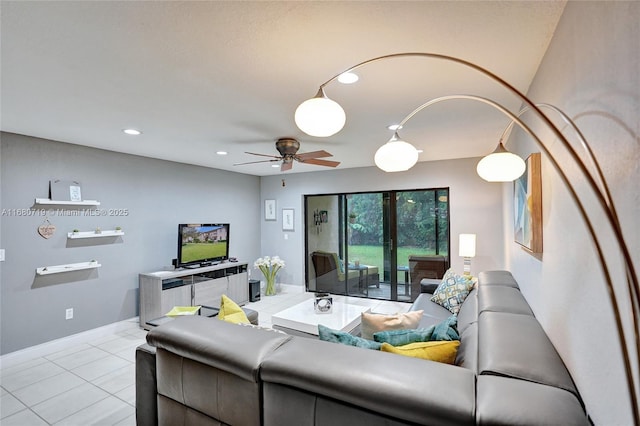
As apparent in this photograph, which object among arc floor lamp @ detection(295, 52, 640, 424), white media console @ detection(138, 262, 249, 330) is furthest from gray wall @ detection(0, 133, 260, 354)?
arc floor lamp @ detection(295, 52, 640, 424)

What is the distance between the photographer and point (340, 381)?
120cm

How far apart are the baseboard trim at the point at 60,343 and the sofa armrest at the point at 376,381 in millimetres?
3565

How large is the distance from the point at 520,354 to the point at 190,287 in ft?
14.1

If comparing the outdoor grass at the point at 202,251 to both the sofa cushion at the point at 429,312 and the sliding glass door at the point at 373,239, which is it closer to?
the sliding glass door at the point at 373,239

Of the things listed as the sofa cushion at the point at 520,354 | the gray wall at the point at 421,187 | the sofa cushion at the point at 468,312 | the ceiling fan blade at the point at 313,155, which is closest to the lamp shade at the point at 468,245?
the gray wall at the point at 421,187

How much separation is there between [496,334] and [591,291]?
0.59 metres

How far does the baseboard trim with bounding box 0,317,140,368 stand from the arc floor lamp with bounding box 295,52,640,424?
414 cm

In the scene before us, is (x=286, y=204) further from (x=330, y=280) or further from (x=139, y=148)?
(x=139, y=148)

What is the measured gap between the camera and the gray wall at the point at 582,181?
0.83 m

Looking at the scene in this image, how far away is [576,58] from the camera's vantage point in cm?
123

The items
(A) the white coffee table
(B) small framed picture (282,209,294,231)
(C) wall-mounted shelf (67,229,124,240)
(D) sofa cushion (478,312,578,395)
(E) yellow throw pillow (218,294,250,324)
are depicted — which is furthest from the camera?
(B) small framed picture (282,209,294,231)

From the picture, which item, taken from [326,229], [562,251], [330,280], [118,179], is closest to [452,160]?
[326,229]

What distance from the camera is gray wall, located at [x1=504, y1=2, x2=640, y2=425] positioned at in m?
0.83

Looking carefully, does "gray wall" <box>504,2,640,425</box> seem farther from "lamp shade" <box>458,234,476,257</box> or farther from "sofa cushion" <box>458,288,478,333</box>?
"lamp shade" <box>458,234,476,257</box>
